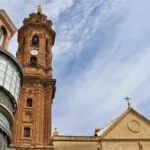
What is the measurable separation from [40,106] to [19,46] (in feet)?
41.8

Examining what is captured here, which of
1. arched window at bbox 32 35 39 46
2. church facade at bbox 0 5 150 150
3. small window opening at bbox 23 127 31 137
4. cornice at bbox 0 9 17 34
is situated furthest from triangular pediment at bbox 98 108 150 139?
arched window at bbox 32 35 39 46

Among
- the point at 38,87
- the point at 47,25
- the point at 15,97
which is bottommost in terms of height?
the point at 15,97

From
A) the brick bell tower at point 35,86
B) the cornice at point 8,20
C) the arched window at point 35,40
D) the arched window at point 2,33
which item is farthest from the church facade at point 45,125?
the cornice at point 8,20

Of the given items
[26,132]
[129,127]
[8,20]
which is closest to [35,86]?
[26,132]

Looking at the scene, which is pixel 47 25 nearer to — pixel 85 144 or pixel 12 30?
pixel 85 144

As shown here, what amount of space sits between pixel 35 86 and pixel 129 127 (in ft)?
37.6

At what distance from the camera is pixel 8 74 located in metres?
18.6

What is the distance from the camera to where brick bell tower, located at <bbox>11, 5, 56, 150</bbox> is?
35375 millimetres

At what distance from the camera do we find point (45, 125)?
120ft

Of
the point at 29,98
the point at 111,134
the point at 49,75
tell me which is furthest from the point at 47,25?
the point at 111,134

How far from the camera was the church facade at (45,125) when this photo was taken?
3356 centimetres

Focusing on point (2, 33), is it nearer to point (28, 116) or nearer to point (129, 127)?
point (28, 116)

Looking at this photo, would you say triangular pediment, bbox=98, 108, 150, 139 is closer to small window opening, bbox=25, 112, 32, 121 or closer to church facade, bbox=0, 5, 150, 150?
church facade, bbox=0, 5, 150, 150

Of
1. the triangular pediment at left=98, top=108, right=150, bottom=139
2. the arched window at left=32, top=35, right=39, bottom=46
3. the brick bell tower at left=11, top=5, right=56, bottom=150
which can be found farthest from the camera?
the arched window at left=32, top=35, right=39, bottom=46
